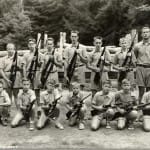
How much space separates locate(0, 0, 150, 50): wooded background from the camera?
23.3 metres

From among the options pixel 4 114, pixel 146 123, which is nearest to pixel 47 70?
pixel 4 114

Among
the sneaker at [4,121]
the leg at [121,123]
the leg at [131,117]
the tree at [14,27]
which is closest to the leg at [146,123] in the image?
the leg at [131,117]

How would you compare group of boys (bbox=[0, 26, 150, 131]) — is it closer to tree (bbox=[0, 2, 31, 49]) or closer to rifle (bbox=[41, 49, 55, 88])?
rifle (bbox=[41, 49, 55, 88])

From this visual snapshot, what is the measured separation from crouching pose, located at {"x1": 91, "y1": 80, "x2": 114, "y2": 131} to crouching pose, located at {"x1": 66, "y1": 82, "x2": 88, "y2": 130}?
279 mm

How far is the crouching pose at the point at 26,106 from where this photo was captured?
8.31m

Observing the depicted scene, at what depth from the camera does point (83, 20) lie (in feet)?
87.5

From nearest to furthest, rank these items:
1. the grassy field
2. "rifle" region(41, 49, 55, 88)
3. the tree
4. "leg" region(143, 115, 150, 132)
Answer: the grassy field < "leg" region(143, 115, 150, 132) < "rifle" region(41, 49, 55, 88) < the tree

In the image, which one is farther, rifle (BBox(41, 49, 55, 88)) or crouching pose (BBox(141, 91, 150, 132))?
rifle (BBox(41, 49, 55, 88))

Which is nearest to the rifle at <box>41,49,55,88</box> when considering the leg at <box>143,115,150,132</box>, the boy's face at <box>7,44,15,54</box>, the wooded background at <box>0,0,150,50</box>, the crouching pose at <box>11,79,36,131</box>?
the crouching pose at <box>11,79,36,131</box>

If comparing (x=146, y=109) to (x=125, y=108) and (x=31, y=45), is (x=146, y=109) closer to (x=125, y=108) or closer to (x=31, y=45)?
(x=125, y=108)

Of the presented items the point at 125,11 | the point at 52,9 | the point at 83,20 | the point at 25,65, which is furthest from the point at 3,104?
the point at 52,9

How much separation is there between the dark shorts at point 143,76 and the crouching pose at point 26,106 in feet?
8.26

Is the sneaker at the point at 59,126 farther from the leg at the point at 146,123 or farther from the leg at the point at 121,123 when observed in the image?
the leg at the point at 146,123

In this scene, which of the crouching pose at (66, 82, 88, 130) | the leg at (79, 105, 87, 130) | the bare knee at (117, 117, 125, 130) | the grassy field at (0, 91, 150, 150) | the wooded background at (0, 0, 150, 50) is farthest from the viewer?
the wooded background at (0, 0, 150, 50)
